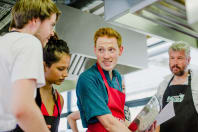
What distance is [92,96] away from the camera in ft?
3.74

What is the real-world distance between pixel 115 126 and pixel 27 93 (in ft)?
1.95

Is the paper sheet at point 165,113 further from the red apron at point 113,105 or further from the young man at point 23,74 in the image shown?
the young man at point 23,74

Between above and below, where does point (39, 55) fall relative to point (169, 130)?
above

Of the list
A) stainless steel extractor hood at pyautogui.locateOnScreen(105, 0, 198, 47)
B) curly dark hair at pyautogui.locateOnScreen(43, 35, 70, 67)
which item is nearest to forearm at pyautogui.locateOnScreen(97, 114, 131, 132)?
curly dark hair at pyautogui.locateOnScreen(43, 35, 70, 67)

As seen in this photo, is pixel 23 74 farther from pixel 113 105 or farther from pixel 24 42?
pixel 113 105

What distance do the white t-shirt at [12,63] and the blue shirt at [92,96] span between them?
474 mm

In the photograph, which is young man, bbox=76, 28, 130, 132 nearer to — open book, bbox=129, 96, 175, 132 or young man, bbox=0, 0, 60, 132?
open book, bbox=129, 96, 175, 132

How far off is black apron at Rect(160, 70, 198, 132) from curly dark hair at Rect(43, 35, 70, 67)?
0.99 m

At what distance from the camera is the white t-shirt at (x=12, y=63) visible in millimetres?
662

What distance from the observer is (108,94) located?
1.23 metres

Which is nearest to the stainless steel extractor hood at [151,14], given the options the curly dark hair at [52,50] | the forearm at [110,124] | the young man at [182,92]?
the young man at [182,92]

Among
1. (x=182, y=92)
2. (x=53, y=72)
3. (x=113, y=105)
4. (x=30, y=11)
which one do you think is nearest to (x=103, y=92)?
(x=113, y=105)

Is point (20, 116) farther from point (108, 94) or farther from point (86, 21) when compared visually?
point (86, 21)

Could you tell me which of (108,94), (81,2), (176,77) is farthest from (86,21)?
(108,94)
